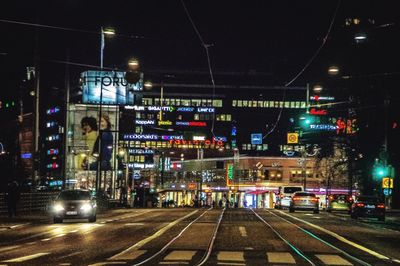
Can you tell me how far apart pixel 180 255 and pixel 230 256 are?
3.78 ft

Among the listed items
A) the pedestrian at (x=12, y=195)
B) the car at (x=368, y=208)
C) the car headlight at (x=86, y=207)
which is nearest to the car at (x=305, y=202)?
the car at (x=368, y=208)

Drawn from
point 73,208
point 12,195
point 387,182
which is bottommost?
point 73,208

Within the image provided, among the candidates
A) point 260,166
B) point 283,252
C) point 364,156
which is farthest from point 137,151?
point 283,252

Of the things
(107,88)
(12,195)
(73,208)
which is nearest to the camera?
(73,208)

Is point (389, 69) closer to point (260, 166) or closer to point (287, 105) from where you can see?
point (260, 166)

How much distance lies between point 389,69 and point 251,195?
7870 cm

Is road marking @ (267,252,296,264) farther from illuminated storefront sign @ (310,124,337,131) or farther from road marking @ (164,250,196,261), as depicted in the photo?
illuminated storefront sign @ (310,124,337,131)

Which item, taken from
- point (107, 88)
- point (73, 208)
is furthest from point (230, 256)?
point (107, 88)

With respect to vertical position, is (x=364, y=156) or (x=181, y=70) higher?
(x=181, y=70)

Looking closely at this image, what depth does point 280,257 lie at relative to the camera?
1669 cm

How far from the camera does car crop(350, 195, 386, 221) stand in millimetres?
44156

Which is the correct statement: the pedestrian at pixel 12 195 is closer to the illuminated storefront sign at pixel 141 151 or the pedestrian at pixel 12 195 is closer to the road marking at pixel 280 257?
the road marking at pixel 280 257

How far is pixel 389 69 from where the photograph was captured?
133 ft

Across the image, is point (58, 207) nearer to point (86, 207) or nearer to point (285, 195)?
point (86, 207)
